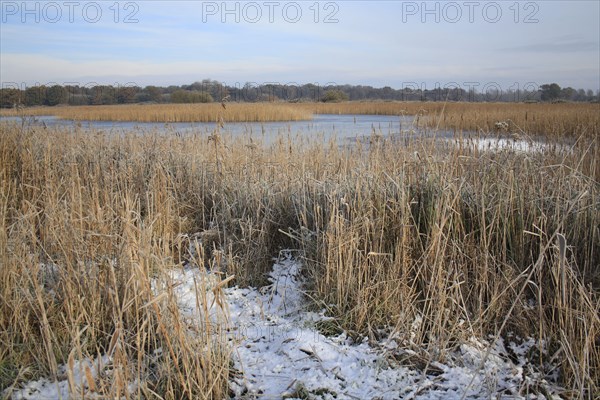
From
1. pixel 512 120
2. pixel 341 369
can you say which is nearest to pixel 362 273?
pixel 341 369

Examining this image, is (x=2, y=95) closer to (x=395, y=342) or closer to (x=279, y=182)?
(x=279, y=182)

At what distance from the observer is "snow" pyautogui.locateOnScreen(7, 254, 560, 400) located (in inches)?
80.0

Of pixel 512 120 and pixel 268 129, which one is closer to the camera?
pixel 512 120

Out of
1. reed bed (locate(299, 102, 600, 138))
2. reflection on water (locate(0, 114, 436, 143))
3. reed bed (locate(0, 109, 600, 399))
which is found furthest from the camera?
reflection on water (locate(0, 114, 436, 143))

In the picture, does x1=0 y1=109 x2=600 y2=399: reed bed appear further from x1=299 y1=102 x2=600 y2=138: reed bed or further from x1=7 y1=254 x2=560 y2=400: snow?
x1=299 y1=102 x2=600 y2=138: reed bed

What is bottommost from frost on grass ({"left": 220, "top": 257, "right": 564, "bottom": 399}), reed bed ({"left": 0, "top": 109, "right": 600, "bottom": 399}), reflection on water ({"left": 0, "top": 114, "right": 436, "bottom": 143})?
frost on grass ({"left": 220, "top": 257, "right": 564, "bottom": 399})

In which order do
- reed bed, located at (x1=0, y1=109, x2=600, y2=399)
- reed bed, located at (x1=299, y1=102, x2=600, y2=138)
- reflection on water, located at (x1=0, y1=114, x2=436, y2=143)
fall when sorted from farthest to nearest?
reflection on water, located at (x1=0, y1=114, x2=436, y2=143), reed bed, located at (x1=299, y1=102, x2=600, y2=138), reed bed, located at (x1=0, y1=109, x2=600, y2=399)

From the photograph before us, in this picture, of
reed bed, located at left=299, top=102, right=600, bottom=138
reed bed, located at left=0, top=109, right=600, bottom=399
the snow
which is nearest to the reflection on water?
reed bed, located at left=299, top=102, right=600, bottom=138

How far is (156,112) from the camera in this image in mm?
23031

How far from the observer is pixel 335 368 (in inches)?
86.9

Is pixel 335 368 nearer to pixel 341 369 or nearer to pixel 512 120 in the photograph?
pixel 341 369

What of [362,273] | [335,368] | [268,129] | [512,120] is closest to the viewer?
[335,368]

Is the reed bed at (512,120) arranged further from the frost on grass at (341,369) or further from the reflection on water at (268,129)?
the frost on grass at (341,369)

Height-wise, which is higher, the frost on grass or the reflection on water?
the reflection on water
